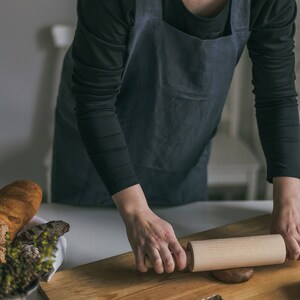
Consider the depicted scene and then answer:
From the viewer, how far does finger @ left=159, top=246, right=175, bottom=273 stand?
2.89ft

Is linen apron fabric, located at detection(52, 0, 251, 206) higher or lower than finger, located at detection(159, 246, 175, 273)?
higher

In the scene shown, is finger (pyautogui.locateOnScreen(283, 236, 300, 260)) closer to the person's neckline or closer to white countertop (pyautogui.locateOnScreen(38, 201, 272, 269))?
white countertop (pyautogui.locateOnScreen(38, 201, 272, 269))

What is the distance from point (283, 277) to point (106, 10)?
1.63ft

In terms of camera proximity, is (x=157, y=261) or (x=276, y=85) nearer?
(x=157, y=261)

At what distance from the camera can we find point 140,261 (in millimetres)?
900

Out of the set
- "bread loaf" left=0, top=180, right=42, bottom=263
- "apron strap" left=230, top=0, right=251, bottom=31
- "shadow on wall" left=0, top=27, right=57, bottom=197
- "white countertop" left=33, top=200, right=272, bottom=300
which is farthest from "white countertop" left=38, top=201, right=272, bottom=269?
"shadow on wall" left=0, top=27, right=57, bottom=197

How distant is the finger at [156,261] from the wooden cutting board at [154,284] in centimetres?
3

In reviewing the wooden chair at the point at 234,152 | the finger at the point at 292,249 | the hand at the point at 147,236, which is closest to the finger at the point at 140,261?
the hand at the point at 147,236

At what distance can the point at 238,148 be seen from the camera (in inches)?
76.4

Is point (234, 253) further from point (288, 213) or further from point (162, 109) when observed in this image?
point (162, 109)

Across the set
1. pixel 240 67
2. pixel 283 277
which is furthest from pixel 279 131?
pixel 240 67

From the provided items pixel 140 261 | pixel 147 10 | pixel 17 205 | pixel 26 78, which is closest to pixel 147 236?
pixel 140 261

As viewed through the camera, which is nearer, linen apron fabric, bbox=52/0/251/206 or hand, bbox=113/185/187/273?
hand, bbox=113/185/187/273

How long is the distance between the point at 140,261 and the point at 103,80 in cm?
29
